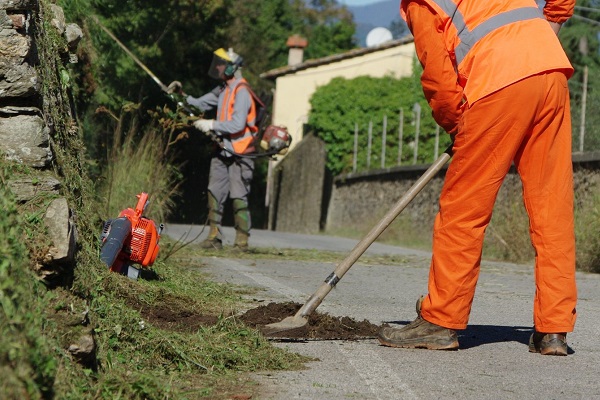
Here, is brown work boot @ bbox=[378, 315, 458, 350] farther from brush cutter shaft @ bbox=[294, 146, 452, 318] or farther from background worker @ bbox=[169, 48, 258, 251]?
background worker @ bbox=[169, 48, 258, 251]

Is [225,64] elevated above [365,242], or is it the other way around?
[225,64]

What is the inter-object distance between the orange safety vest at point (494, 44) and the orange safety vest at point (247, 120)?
7.20 meters

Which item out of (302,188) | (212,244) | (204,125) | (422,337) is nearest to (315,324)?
(422,337)

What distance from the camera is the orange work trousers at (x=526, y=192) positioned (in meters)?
5.54

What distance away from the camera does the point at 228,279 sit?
8.80 m

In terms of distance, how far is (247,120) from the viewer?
12.9m

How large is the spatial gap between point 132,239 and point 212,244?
547 centimetres

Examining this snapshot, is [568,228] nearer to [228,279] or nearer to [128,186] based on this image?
[228,279]

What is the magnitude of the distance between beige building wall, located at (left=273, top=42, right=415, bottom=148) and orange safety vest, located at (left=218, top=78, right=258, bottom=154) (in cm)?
2186

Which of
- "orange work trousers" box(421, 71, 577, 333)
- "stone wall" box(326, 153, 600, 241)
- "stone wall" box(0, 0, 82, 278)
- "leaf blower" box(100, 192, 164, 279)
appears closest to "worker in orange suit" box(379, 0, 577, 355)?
"orange work trousers" box(421, 71, 577, 333)

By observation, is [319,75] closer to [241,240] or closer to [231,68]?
[231,68]

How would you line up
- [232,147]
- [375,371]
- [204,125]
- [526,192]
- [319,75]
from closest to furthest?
[375,371] → [526,192] → [204,125] → [232,147] → [319,75]

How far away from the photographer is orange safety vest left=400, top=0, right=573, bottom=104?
5.57m

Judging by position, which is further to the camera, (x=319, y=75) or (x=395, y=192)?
(x=319, y=75)
